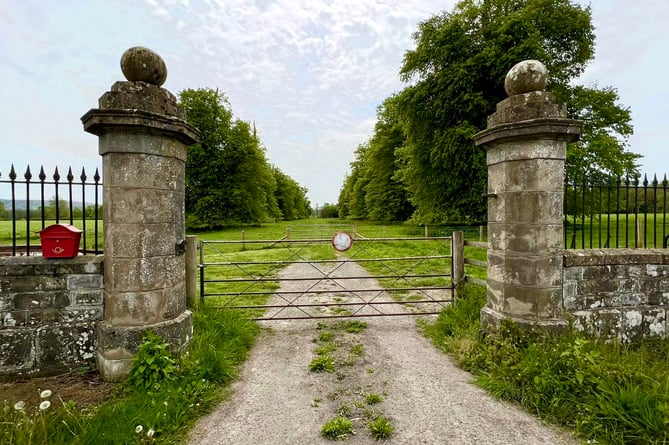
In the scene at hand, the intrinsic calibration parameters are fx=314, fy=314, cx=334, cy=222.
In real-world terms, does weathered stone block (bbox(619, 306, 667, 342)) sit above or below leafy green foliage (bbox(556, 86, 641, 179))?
below

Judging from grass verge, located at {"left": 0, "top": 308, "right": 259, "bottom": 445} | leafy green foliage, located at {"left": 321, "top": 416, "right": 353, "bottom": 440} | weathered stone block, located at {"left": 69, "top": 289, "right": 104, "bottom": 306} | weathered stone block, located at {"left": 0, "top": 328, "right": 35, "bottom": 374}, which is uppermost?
weathered stone block, located at {"left": 69, "top": 289, "right": 104, "bottom": 306}

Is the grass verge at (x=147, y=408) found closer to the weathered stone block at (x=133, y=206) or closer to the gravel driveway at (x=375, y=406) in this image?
the gravel driveway at (x=375, y=406)

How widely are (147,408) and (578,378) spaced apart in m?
4.08

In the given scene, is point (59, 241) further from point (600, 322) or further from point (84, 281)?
point (600, 322)

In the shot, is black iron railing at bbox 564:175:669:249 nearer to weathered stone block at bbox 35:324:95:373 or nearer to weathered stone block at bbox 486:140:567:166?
weathered stone block at bbox 486:140:567:166

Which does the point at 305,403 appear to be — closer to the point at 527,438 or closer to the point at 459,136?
the point at 527,438

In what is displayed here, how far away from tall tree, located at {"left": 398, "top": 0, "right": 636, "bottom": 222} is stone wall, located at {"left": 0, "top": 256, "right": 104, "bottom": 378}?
13.6 metres

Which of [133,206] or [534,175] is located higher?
[534,175]

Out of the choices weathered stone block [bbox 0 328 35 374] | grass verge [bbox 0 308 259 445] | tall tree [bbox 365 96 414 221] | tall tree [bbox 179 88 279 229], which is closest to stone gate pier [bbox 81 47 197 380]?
grass verge [bbox 0 308 259 445]

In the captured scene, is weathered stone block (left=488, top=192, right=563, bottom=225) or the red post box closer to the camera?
the red post box

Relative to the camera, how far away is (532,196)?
3859 millimetres

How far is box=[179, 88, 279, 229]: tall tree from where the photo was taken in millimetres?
23312

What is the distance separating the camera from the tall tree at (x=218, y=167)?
23.3 m

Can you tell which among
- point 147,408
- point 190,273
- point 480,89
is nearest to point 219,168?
point 480,89
